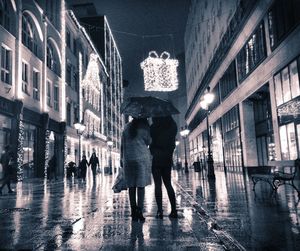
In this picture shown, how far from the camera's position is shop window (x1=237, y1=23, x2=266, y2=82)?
22484 mm

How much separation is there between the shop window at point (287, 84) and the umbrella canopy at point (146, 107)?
43.2 feet

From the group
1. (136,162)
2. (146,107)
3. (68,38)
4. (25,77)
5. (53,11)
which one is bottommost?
(136,162)

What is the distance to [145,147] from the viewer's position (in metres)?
6.07

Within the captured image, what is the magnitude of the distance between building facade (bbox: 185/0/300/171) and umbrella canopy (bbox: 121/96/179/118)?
12.9 metres

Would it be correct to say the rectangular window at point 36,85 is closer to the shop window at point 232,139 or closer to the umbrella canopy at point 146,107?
the shop window at point 232,139

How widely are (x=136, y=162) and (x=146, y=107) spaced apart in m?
1.06

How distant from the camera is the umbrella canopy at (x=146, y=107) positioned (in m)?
6.16

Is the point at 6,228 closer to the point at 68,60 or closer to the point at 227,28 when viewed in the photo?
the point at 227,28

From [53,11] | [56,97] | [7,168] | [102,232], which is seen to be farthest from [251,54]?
[102,232]

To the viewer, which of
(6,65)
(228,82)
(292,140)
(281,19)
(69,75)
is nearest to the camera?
(292,140)

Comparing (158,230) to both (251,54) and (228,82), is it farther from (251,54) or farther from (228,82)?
(228,82)

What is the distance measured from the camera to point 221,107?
36156 millimetres

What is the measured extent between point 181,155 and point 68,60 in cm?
6744

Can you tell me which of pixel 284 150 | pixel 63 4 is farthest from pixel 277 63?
pixel 63 4
